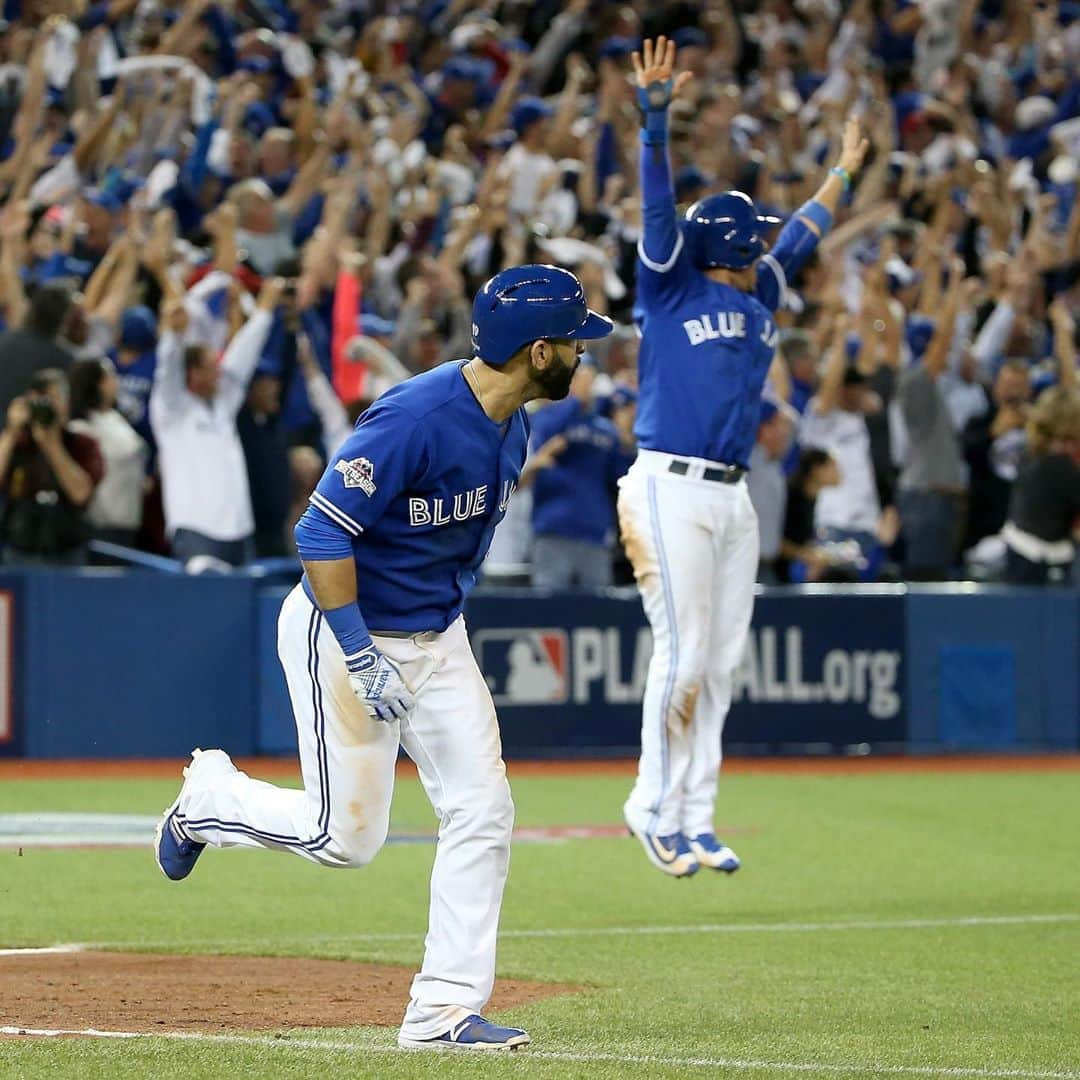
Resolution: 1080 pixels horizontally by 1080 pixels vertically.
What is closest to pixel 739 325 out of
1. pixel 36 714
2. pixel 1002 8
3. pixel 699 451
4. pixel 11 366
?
pixel 699 451

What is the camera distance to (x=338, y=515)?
5.64 meters

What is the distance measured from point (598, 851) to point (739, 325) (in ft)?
10.1

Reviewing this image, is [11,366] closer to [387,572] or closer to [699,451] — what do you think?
[699,451]

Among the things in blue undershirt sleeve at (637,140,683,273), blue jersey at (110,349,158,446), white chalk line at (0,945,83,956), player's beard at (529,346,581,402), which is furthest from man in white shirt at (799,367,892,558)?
player's beard at (529,346,581,402)

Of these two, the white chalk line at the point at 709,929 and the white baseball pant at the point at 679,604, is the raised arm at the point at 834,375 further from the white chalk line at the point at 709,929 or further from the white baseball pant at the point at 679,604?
the white chalk line at the point at 709,929

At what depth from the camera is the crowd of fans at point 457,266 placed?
14109 mm

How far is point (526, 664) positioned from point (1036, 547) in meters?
3.99

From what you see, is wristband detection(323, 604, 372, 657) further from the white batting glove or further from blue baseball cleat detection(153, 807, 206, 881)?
blue baseball cleat detection(153, 807, 206, 881)

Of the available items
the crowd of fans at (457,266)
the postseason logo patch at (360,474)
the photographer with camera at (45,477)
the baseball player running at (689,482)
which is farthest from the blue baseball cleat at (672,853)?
the photographer with camera at (45,477)

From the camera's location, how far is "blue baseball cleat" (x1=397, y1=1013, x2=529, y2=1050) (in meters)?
5.60

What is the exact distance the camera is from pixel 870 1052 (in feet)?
18.8

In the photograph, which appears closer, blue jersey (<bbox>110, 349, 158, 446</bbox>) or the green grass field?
the green grass field

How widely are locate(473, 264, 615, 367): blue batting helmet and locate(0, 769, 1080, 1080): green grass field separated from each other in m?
1.87

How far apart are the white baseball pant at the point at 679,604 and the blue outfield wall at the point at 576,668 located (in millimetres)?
5817
